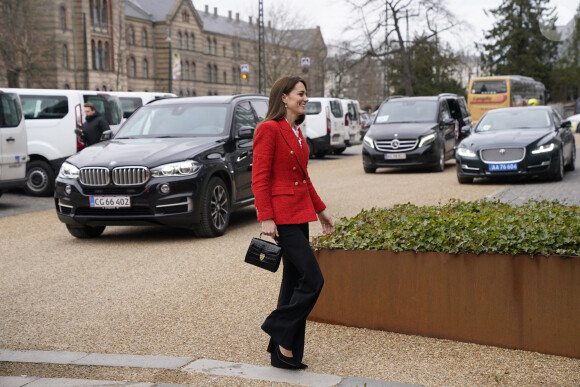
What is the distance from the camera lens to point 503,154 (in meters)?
15.7

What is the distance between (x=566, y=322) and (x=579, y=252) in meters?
0.42

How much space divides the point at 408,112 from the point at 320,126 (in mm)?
6606

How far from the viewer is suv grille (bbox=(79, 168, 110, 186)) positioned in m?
9.66

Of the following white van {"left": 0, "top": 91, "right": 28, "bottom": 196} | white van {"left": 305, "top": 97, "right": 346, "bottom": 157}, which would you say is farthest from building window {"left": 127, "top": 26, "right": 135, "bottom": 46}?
white van {"left": 0, "top": 91, "right": 28, "bottom": 196}

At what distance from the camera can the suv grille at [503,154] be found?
51.1ft

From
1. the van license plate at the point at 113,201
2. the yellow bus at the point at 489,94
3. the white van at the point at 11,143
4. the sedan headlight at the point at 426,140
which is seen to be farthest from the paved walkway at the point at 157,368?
the yellow bus at the point at 489,94

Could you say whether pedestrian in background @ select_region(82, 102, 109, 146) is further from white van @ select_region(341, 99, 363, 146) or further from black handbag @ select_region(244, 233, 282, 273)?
white van @ select_region(341, 99, 363, 146)

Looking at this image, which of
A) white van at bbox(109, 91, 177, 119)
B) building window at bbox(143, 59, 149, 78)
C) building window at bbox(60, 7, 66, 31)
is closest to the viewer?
white van at bbox(109, 91, 177, 119)

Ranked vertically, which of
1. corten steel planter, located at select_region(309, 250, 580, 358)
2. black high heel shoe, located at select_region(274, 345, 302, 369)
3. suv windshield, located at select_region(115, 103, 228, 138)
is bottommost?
black high heel shoe, located at select_region(274, 345, 302, 369)

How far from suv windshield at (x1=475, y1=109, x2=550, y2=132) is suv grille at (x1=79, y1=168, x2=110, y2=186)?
9695 millimetres

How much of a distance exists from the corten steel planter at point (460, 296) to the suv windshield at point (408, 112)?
15.7 m

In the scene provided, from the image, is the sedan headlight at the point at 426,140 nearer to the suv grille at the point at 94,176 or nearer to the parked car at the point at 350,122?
the parked car at the point at 350,122

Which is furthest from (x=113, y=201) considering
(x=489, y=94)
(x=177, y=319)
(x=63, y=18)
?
(x=63, y=18)

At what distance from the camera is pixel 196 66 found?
107 meters
